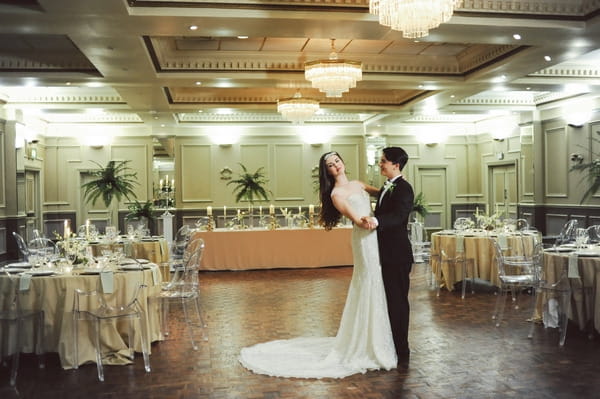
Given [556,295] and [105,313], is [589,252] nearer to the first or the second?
[556,295]

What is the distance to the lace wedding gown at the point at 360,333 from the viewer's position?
4840mm

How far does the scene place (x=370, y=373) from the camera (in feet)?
15.7

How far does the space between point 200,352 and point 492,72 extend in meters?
6.43

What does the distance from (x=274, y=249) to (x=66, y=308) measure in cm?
681

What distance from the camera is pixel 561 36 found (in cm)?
737

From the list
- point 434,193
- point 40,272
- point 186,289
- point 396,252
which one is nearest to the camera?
point 396,252

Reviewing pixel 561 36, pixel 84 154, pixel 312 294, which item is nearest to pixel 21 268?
pixel 312 294

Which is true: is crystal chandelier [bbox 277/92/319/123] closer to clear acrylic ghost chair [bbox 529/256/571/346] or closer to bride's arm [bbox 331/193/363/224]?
clear acrylic ghost chair [bbox 529/256/571/346]

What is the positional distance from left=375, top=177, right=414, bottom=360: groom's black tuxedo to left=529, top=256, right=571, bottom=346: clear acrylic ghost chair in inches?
69.1

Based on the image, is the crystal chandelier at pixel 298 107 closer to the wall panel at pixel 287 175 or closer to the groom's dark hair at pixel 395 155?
the wall panel at pixel 287 175

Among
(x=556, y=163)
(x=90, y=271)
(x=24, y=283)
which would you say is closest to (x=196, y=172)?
(x=556, y=163)

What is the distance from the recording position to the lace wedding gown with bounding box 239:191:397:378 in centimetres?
484

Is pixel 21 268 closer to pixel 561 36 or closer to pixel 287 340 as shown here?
pixel 287 340

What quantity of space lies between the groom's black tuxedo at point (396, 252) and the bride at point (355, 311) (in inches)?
→ 3.6
